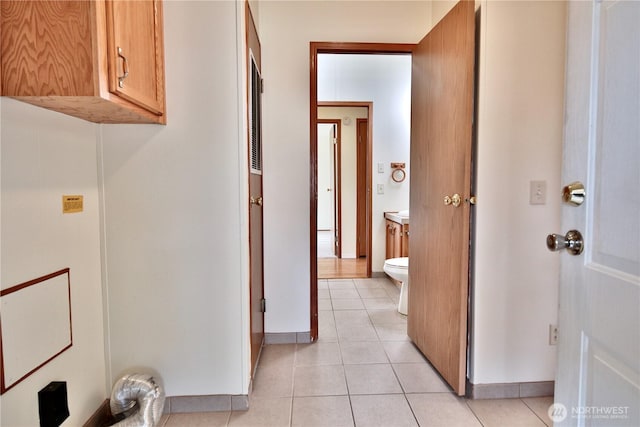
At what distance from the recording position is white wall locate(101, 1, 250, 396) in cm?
167

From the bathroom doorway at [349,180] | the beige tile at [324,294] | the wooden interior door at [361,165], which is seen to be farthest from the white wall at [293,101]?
the wooden interior door at [361,165]

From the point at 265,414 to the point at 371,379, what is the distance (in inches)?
25.4

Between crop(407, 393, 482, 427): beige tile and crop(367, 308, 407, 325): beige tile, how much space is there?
1042mm

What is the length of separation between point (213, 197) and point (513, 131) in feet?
4.89

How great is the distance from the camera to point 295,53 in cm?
250

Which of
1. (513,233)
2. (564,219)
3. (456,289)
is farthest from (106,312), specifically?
(513,233)

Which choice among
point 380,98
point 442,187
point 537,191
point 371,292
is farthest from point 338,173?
point 537,191

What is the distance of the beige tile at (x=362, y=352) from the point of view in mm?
2324

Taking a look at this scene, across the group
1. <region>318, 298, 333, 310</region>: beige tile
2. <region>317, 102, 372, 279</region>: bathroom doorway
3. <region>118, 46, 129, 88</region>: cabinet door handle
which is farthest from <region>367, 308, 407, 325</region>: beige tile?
<region>118, 46, 129, 88</region>: cabinet door handle

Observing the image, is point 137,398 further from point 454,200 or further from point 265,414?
point 454,200

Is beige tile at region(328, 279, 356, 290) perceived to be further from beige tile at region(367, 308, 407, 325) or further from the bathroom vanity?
beige tile at region(367, 308, 407, 325)

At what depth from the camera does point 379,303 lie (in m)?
3.44

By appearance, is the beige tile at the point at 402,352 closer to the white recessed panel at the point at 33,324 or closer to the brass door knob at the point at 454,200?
the brass door knob at the point at 454,200

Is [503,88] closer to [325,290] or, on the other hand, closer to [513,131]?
[513,131]
